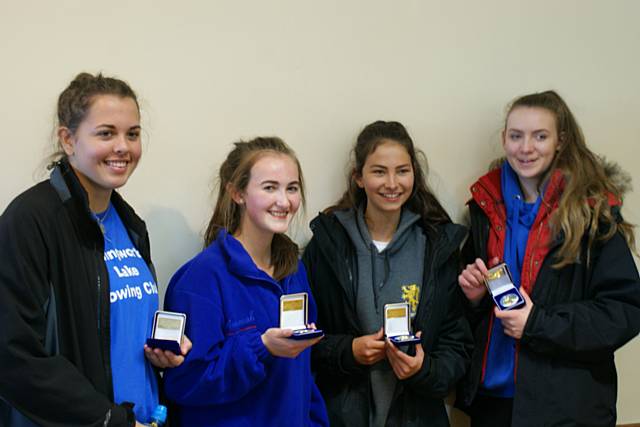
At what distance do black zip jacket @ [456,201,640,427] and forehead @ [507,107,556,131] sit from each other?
17.0 inches

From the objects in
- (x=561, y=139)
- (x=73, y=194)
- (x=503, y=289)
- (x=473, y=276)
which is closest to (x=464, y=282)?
(x=473, y=276)

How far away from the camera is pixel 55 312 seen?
4.99ft

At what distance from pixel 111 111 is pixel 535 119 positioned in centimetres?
148

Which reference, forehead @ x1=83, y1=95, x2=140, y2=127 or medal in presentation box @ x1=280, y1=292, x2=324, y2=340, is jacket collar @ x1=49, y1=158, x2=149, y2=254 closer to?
forehead @ x1=83, y1=95, x2=140, y2=127

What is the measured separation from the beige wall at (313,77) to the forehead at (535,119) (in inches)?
12.6

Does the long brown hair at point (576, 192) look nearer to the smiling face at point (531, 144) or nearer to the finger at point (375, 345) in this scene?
the smiling face at point (531, 144)

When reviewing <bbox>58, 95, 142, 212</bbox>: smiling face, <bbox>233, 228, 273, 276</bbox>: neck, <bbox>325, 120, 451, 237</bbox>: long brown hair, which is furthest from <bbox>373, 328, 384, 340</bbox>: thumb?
<bbox>58, 95, 142, 212</bbox>: smiling face

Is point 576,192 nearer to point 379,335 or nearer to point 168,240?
point 379,335

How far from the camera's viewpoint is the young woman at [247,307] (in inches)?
70.6

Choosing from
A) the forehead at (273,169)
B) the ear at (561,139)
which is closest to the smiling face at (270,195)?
the forehead at (273,169)

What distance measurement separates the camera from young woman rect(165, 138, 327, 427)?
1.79 metres

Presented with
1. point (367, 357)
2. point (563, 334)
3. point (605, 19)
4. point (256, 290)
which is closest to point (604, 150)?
point (605, 19)

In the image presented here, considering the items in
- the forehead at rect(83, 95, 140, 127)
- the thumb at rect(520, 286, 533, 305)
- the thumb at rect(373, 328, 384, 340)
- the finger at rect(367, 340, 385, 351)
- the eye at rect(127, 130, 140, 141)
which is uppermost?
the forehead at rect(83, 95, 140, 127)

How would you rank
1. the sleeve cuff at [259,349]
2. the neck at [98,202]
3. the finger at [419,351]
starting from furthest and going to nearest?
the finger at [419,351] → the sleeve cuff at [259,349] → the neck at [98,202]
